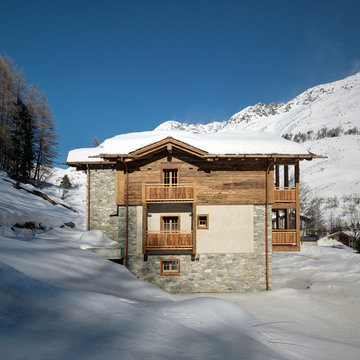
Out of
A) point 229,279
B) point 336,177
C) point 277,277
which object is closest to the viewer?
point 229,279

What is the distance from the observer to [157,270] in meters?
13.4

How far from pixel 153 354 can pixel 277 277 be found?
14943 millimetres

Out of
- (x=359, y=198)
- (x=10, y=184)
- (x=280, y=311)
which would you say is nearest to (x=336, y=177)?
(x=359, y=198)

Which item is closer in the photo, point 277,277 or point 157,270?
point 157,270

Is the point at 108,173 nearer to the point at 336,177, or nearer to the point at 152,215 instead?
the point at 152,215

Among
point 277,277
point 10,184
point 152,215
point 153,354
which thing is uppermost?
point 10,184

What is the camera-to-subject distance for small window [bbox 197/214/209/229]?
13.4 metres

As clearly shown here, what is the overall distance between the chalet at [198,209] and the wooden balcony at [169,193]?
2.2 inches

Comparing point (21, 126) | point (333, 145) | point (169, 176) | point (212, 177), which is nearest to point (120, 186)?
point (169, 176)

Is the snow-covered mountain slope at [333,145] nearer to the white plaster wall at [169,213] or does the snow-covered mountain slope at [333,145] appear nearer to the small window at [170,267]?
the white plaster wall at [169,213]

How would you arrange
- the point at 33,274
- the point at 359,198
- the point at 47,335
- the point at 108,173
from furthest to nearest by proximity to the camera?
1. the point at 359,198
2. the point at 108,173
3. the point at 33,274
4. the point at 47,335

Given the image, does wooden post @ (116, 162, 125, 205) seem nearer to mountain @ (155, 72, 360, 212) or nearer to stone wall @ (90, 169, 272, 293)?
stone wall @ (90, 169, 272, 293)

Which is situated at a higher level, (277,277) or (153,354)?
(153,354)

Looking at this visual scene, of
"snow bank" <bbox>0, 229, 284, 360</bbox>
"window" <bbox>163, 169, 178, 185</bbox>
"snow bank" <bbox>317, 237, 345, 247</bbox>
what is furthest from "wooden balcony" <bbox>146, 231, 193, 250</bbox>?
"snow bank" <bbox>317, 237, 345, 247</bbox>
